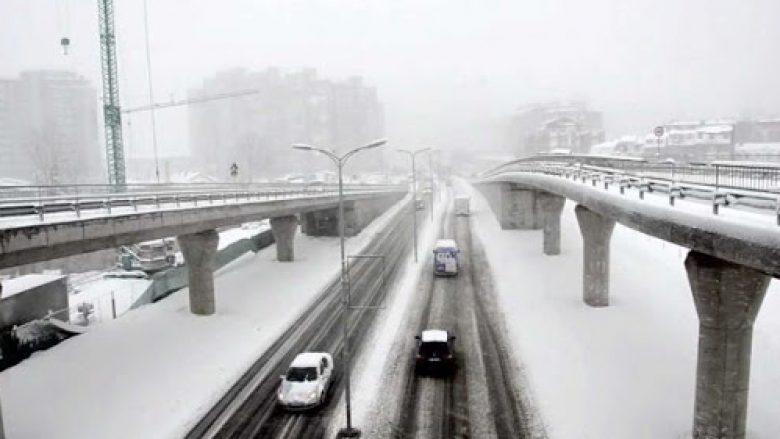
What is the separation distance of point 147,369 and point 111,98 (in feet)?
255

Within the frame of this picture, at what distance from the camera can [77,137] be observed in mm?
164250

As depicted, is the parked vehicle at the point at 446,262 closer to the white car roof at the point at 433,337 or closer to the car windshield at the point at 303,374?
the white car roof at the point at 433,337

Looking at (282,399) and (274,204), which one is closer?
(282,399)

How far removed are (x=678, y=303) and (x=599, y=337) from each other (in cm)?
788

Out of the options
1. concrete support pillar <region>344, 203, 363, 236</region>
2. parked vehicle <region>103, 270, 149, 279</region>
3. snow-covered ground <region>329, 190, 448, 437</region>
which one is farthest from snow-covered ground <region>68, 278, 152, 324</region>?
concrete support pillar <region>344, 203, 363, 236</region>

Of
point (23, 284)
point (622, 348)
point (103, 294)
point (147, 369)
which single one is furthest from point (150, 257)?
point (622, 348)

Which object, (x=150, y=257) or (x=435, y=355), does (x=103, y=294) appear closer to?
(x=150, y=257)

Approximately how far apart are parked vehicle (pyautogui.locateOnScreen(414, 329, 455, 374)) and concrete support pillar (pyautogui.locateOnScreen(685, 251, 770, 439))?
39.3ft

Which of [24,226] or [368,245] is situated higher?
[24,226]

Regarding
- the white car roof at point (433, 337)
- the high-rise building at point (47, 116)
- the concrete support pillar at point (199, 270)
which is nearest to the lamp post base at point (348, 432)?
the white car roof at point (433, 337)

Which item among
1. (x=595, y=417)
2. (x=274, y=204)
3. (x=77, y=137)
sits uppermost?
(x=77, y=137)

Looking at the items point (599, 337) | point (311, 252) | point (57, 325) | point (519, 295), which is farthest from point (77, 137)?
point (599, 337)

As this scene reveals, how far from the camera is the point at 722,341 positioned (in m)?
20.3

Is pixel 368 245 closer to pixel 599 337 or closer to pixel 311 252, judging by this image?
pixel 311 252
